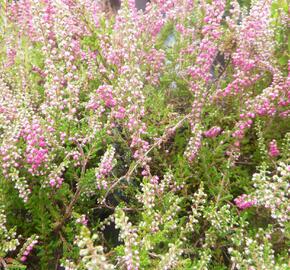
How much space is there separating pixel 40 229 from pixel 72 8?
1.40 meters

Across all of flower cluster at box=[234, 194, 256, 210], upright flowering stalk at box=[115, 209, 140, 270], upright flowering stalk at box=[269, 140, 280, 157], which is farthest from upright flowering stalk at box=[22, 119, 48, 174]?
upright flowering stalk at box=[269, 140, 280, 157]

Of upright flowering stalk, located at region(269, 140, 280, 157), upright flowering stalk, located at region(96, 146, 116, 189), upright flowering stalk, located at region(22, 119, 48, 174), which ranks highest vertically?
upright flowering stalk, located at region(22, 119, 48, 174)

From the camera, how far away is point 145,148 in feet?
6.77

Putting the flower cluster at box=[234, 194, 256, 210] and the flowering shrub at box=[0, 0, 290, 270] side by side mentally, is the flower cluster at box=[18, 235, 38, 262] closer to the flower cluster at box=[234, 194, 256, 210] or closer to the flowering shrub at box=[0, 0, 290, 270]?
the flowering shrub at box=[0, 0, 290, 270]

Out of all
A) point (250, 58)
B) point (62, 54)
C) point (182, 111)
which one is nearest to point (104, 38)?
point (62, 54)

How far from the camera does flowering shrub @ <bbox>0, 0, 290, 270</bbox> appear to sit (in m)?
1.83

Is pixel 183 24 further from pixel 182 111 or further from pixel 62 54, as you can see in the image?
pixel 62 54

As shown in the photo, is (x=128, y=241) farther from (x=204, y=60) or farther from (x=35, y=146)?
(x=204, y=60)

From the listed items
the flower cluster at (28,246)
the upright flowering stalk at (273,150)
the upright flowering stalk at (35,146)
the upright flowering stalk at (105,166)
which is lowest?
the upright flowering stalk at (273,150)

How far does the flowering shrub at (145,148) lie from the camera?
1825mm

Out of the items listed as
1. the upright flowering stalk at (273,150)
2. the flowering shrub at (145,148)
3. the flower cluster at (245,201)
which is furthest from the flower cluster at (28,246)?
the upright flowering stalk at (273,150)

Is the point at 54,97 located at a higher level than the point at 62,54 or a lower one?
lower

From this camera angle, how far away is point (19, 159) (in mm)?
2131

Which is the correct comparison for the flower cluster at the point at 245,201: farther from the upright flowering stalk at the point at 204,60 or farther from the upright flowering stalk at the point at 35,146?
the upright flowering stalk at the point at 35,146
